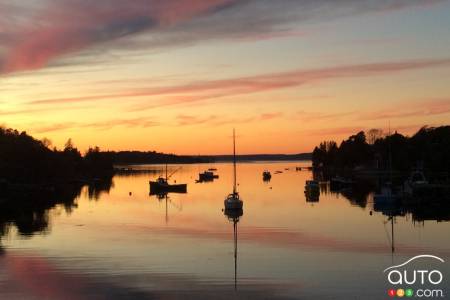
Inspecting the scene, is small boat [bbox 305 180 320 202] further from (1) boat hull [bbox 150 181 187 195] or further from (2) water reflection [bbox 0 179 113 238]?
(2) water reflection [bbox 0 179 113 238]

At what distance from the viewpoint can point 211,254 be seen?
46656 millimetres

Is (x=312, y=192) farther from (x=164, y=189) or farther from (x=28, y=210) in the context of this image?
(x=28, y=210)

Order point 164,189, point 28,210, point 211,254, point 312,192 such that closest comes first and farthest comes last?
point 211,254 → point 28,210 → point 312,192 → point 164,189

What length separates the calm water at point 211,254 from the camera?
111 feet

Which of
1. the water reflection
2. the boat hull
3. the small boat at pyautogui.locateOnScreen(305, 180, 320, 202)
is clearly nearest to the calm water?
the water reflection

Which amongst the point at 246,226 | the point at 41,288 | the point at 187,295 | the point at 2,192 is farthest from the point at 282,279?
the point at 2,192

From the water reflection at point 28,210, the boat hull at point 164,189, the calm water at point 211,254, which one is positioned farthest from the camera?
the boat hull at point 164,189

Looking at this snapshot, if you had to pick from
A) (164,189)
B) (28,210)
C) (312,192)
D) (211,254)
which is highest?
(164,189)

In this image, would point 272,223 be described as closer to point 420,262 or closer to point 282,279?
point 420,262

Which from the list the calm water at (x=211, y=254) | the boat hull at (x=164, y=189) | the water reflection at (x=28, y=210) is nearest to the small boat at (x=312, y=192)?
the calm water at (x=211, y=254)

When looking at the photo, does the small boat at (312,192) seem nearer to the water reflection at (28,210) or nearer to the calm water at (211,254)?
the calm water at (211,254)

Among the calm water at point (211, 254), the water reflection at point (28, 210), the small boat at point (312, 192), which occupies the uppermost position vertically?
the small boat at point (312, 192)

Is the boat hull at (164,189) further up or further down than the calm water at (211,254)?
further up

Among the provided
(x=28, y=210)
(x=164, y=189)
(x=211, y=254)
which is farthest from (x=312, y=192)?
(x=211, y=254)
